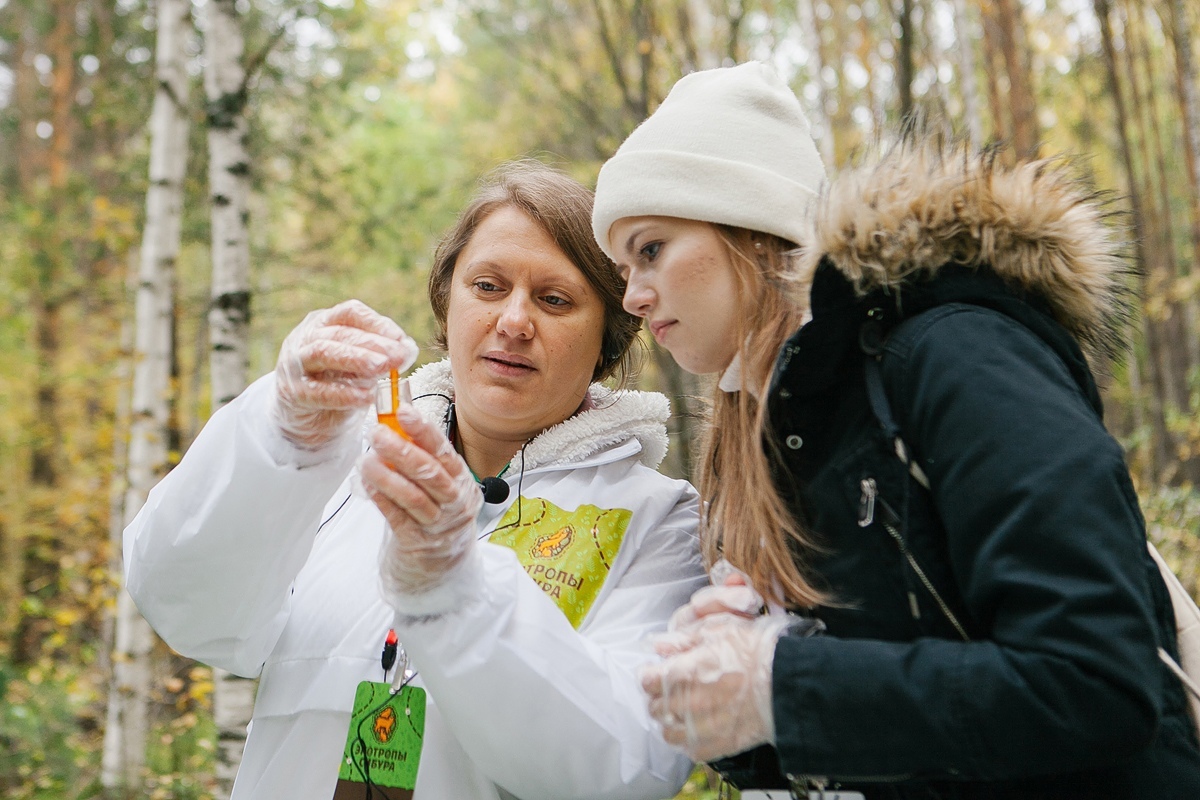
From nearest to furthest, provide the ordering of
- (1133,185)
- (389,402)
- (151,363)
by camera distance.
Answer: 1. (389,402)
2. (151,363)
3. (1133,185)

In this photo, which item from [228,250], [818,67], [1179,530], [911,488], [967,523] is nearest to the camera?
[967,523]

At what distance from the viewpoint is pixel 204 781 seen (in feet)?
20.2

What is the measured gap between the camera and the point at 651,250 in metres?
1.84

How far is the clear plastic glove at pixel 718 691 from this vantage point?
4.45 feet

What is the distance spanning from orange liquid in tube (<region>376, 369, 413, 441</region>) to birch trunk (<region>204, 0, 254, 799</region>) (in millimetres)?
2843

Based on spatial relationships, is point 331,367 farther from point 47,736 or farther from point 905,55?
point 47,736

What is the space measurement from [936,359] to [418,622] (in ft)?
3.08

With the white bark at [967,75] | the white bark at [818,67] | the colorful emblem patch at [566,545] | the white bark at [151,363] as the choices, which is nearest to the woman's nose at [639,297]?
the colorful emblem patch at [566,545]

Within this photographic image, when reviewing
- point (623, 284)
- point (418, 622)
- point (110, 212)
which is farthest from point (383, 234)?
point (418, 622)

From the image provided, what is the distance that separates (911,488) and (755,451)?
314 millimetres

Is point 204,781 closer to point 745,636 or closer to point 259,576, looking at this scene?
point 259,576

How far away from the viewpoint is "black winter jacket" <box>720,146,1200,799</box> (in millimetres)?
1135

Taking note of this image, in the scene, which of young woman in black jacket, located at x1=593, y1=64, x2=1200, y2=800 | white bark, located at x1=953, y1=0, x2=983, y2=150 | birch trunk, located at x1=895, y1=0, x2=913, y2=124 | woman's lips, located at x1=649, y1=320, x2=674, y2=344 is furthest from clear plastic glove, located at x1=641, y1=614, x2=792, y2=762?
white bark, located at x1=953, y1=0, x2=983, y2=150

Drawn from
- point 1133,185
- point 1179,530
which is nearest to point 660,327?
point 1179,530
